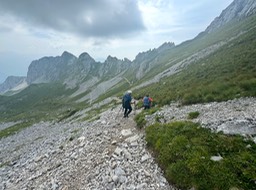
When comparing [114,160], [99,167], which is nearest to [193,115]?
[114,160]

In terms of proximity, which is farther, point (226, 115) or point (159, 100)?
point (159, 100)

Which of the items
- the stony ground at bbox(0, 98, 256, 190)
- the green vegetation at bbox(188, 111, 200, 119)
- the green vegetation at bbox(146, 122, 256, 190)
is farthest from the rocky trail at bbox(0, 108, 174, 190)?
the green vegetation at bbox(188, 111, 200, 119)

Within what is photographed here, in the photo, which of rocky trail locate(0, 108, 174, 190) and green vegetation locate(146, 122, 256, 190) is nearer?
green vegetation locate(146, 122, 256, 190)

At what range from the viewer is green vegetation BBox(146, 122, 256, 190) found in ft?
30.8

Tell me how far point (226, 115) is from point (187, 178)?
24.9 feet

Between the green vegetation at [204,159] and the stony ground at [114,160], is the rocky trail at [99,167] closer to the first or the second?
the stony ground at [114,160]

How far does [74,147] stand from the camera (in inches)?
770

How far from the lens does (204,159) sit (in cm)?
1070

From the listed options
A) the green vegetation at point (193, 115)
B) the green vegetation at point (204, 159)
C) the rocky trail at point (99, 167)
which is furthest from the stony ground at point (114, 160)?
the green vegetation at point (204, 159)

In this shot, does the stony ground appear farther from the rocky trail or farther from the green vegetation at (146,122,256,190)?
the green vegetation at (146,122,256,190)

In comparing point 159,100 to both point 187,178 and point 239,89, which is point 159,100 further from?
point 187,178

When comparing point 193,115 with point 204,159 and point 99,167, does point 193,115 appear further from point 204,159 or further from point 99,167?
point 99,167

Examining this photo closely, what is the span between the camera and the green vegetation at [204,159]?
9.39m

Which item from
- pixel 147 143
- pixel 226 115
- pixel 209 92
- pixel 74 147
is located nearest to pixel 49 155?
pixel 74 147
